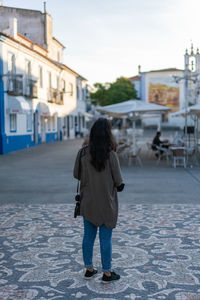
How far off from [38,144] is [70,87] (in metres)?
13.6

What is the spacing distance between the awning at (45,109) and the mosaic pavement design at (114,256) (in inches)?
875

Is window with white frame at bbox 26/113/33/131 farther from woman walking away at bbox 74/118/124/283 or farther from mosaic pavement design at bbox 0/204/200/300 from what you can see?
woman walking away at bbox 74/118/124/283

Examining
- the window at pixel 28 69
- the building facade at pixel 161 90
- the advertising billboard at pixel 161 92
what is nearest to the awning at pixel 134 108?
the window at pixel 28 69

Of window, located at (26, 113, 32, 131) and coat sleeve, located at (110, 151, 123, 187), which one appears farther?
window, located at (26, 113, 32, 131)

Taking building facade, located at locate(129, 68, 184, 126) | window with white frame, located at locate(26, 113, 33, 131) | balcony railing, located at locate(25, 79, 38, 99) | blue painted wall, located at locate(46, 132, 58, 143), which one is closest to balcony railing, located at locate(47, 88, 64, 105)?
blue painted wall, located at locate(46, 132, 58, 143)

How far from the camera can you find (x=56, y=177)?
1174 centimetres

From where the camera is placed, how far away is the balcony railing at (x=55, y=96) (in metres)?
32.0

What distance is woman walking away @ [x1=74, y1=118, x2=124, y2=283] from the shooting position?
367 cm

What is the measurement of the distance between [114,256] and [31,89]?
2265 centimetres

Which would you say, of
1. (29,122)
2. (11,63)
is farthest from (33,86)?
(11,63)

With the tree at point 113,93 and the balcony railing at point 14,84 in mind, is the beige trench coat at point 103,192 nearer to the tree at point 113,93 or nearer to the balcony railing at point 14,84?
the balcony railing at point 14,84

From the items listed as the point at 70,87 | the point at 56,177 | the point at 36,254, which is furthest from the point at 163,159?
the point at 70,87

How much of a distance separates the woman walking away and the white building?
17.7 meters

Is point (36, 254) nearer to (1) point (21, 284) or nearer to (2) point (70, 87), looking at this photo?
(1) point (21, 284)
